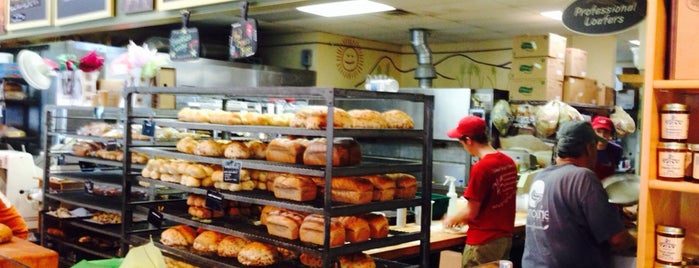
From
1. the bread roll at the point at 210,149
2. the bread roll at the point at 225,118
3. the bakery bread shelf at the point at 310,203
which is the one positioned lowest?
the bakery bread shelf at the point at 310,203

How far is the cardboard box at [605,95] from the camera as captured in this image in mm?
6957

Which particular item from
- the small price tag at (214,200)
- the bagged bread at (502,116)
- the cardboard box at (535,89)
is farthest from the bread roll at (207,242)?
the cardboard box at (535,89)

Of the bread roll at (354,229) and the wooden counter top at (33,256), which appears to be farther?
the bread roll at (354,229)

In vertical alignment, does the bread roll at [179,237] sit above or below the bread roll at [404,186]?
below

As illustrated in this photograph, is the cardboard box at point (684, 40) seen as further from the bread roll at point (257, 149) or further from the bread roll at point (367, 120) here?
the bread roll at point (257, 149)

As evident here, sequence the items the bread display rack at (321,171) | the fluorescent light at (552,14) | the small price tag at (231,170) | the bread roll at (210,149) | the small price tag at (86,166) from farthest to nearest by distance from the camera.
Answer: the fluorescent light at (552,14) → the small price tag at (86,166) → the bread roll at (210,149) → the small price tag at (231,170) → the bread display rack at (321,171)

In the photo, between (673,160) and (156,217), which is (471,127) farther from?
(673,160)

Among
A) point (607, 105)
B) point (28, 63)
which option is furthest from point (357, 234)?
point (607, 105)

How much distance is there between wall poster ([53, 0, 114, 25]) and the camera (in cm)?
457

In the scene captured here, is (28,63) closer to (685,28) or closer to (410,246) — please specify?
(410,246)

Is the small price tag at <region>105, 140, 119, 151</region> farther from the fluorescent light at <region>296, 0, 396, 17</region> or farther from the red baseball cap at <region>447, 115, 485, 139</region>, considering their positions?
the red baseball cap at <region>447, 115, 485, 139</region>

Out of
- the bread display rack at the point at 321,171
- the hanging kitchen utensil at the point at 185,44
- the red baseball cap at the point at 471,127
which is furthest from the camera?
the hanging kitchen utensil at the point at 185,44

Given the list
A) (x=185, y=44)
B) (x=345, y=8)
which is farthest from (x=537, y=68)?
(x=185, y=44)

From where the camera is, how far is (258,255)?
9.54ft
